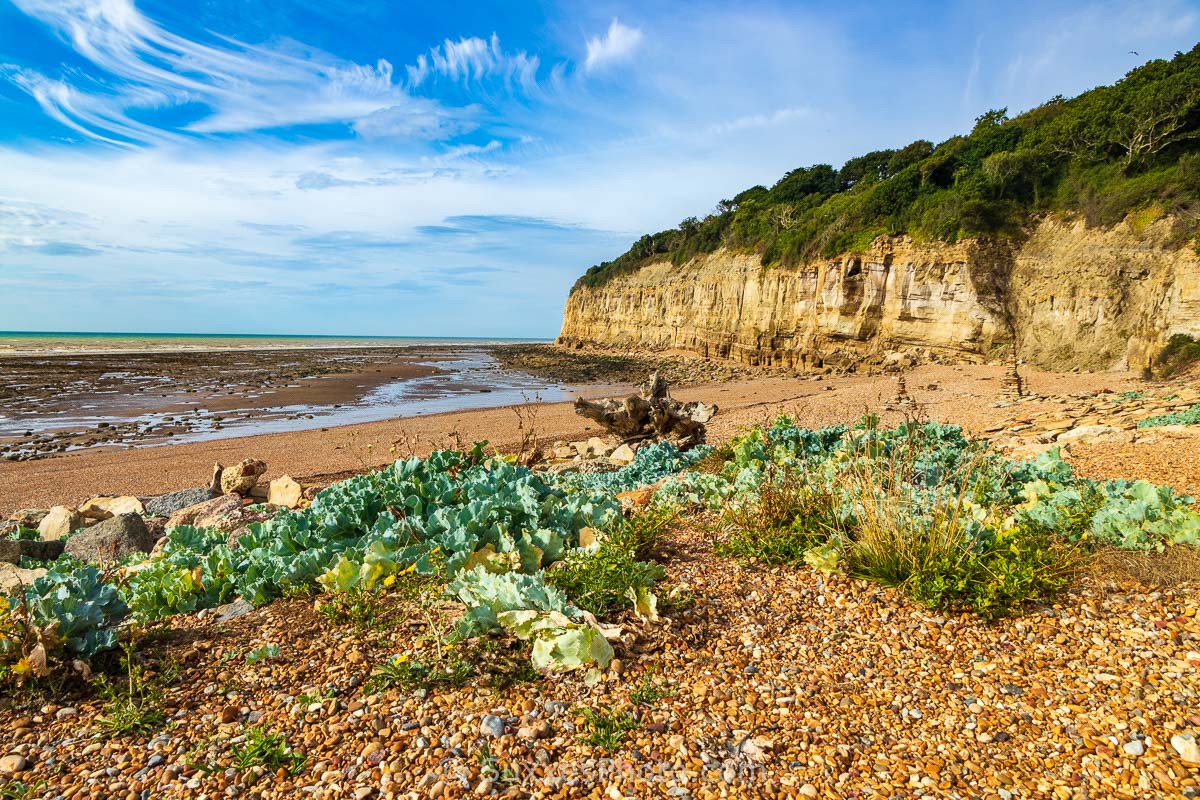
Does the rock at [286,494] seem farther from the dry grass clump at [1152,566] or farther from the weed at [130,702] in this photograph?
the dry grass clump at [1152,566]

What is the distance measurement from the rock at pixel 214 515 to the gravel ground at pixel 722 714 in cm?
320

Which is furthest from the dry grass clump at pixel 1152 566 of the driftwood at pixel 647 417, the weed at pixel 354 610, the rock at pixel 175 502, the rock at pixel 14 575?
the rock at pixel 175 502

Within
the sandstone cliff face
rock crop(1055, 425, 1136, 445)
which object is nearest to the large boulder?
rock crop(1055, 425, 1136, 445)

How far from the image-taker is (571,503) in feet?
13.5

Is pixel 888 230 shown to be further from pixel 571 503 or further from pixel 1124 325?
pixel 571 503

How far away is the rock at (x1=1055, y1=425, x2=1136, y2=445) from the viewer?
663 centimetres

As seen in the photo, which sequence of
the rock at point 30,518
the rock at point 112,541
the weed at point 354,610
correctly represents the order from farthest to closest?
the rock at point 30,518 → the rock at point 112,541 → the weed at point 354,610

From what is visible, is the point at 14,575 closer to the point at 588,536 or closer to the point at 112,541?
the point at 112,541

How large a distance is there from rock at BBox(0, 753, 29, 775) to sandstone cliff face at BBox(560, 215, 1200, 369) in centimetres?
2099

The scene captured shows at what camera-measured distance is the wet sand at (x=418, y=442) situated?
360 inches

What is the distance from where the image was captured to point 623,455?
8.31 m

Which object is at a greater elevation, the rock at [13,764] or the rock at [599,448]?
the rock at [13,764]

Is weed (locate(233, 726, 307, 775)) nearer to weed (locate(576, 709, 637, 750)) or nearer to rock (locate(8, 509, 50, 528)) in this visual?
weed (locate(576, 709, 637, 750))

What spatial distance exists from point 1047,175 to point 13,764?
1122 inches
